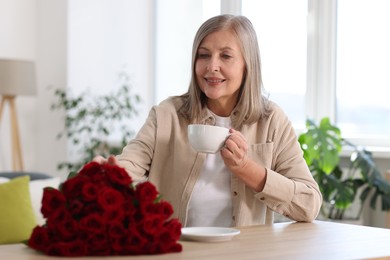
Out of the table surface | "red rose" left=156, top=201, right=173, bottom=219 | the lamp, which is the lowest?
the table surface

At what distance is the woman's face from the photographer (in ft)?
7.30

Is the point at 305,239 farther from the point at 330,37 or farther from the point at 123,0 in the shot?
the point at 123,0

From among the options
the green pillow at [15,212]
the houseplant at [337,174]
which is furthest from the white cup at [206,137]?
the houseplant at [337,174]

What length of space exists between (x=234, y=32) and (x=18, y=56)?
384cm

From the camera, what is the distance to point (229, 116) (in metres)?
2.33

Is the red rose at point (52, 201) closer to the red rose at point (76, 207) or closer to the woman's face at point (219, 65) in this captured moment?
the red rose at point (76, 207)

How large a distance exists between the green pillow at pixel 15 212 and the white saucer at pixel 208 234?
1.65m

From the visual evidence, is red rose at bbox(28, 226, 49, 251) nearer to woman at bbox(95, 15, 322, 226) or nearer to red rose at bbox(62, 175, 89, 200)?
red rose at bbox(62, 175, 89, 200)

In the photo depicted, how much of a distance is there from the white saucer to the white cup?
0.24m

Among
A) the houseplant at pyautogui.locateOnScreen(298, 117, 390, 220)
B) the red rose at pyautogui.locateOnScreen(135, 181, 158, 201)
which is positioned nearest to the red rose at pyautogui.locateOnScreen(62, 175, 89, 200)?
the red rose at pyautogui.locateOnScreen(135, 181, 158, 201)

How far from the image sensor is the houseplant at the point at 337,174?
162 inches

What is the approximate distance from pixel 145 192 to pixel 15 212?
1.93 m

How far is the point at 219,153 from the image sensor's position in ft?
7.39

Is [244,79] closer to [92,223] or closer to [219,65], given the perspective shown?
[219,65]
